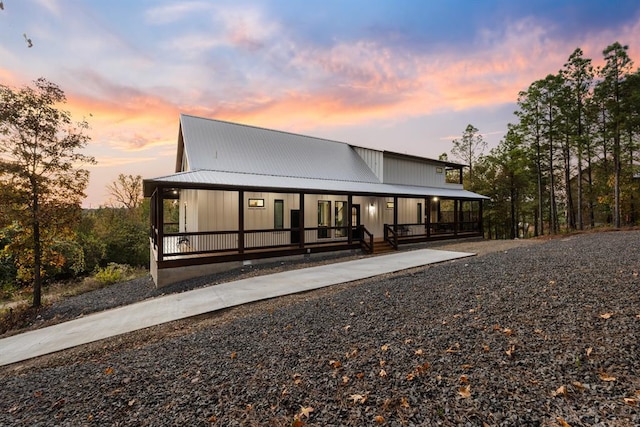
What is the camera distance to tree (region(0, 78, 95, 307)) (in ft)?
32.8

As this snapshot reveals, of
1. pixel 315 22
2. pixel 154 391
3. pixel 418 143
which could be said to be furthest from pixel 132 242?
pixel 418 143

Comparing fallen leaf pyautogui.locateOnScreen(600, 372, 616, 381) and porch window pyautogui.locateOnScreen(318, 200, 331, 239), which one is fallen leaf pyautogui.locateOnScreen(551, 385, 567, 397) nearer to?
fallen leaf pyautogui.locateOnScreen(600, 372, 616, 381)

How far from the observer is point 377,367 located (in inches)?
141

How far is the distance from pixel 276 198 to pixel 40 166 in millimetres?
9250

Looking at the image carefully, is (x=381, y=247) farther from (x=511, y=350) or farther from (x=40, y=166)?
(x=40, y=166)

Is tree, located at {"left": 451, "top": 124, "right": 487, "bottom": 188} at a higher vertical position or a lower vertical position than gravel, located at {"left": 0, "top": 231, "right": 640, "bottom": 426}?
higher

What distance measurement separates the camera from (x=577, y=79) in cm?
2283

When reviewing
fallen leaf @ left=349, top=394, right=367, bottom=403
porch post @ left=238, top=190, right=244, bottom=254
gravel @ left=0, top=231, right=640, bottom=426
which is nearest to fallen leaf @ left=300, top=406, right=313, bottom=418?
gravel @ left=0, top=231, right=640, bottom=426

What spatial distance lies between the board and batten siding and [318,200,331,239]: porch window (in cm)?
589

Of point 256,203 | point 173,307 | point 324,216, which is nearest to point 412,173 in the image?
point 324,216

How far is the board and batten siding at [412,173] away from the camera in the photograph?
20516 mm

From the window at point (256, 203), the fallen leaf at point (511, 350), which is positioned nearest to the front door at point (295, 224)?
the window at point (256, 203)

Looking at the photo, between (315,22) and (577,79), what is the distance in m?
22.4

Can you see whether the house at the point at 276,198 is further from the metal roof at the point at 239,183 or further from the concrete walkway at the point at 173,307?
the concrete walkway at the point at 173,307
